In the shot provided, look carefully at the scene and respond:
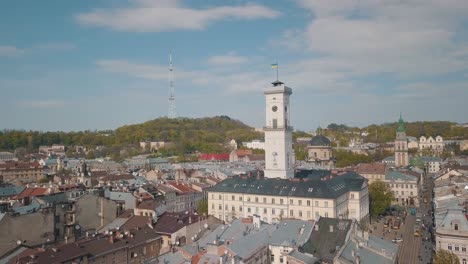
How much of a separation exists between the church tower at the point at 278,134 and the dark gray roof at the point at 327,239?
25.0m

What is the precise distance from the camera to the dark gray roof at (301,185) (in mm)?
52713

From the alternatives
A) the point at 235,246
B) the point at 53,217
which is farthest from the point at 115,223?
the point at 235,246

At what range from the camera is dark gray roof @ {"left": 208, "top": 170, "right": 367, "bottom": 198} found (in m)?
52.7

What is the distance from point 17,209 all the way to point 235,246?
27305 millimetres

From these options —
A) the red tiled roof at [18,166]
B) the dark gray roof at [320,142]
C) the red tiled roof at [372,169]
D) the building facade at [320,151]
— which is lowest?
the red tiled roof at [372,169]

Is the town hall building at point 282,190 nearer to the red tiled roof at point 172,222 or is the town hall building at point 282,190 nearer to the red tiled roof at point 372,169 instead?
the red tiled roof at point 172,222

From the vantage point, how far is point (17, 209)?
45.7 meters

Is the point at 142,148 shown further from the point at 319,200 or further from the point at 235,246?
the point at 235,246

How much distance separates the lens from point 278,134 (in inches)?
2511

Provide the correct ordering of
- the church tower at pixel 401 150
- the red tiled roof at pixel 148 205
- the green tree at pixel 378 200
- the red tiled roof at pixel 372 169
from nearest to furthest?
the red tiled roof at pixel 148 205
the green tree at pixel 378 200
the red tiled roof at pixel 372 169
the church tower at pixel 401 150

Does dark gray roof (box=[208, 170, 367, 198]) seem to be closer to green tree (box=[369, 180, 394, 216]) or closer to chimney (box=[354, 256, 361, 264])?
green tree (box=[369, 180, 394, 216])

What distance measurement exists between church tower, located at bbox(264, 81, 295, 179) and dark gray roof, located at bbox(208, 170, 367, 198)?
11.9 ft

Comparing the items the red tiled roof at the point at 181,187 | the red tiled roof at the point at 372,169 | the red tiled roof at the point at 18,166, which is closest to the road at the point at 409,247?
the red tiled roof at the point at 372,169

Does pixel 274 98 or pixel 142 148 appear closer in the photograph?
pixel 274 98
